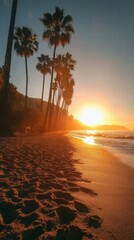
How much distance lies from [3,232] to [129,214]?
2.20 meters

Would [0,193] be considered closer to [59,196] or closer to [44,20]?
[59,196]

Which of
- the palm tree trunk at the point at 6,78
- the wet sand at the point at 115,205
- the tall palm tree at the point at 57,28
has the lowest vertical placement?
the wet sand at the point at 115,205

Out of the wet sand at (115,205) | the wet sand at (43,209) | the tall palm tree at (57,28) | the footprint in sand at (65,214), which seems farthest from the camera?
the tall palm tree at (57,28)

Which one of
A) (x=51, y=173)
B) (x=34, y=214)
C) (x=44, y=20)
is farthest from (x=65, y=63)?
(x=34, y=214)

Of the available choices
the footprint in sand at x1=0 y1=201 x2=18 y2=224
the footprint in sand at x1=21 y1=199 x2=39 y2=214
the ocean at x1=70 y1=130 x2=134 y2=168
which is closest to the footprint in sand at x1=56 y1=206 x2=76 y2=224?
the footprint in sand at x1=21 y1=199 x2=39 y2=214

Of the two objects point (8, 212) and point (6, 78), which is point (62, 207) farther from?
point (6, 78)

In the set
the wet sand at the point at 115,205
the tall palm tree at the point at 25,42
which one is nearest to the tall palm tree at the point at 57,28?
the tall palm tree at the point at 25,42

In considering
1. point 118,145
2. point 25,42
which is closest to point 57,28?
point 25,42

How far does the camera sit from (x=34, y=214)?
3.73m

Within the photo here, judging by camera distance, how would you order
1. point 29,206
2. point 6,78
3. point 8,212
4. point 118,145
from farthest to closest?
point 118,145
point 6,78
point 29,206
point 8,212

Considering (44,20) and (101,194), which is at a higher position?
(44,20)

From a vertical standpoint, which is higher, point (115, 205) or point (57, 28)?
point (57, 28)

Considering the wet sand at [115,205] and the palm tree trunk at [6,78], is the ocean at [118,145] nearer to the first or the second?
the wet sand at [115,205]

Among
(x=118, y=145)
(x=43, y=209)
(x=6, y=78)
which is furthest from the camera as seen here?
(x=118, y=145)
